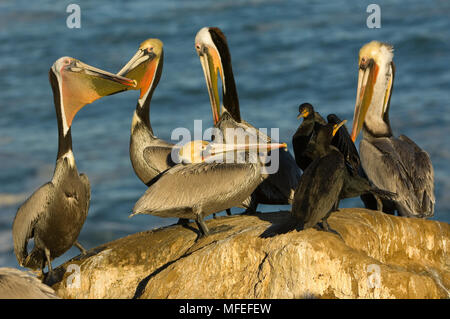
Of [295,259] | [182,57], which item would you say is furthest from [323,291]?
[182,57]

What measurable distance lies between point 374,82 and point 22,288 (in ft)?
17.9

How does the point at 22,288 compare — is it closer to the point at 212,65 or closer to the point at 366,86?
the point at 212,65

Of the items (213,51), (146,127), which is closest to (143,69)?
(146,127)

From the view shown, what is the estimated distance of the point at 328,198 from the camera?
719cm

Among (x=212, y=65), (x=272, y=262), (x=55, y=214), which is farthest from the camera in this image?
(x=212, y=65)

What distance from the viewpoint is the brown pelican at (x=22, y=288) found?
7227 millimetres

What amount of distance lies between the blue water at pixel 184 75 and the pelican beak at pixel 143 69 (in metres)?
10.1

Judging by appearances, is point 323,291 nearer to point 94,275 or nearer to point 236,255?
point 236,255

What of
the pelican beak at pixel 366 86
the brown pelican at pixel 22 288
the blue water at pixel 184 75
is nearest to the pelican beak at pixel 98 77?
the brown pelican at pixel 22 288

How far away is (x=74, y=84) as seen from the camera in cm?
899

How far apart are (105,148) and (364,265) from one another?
19.3 metres

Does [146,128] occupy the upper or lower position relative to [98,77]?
lower

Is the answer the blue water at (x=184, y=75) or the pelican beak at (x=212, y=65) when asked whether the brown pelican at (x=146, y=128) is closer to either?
the pelican beak at (x=212, y=65)

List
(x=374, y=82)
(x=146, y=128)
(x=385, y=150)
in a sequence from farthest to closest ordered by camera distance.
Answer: (x=374, y=82), (x=146, y=128), (x=385, y=150)
